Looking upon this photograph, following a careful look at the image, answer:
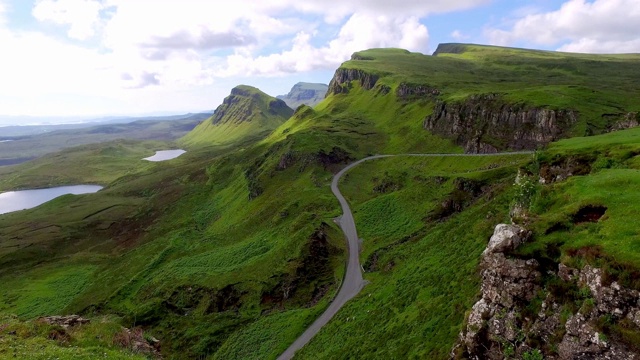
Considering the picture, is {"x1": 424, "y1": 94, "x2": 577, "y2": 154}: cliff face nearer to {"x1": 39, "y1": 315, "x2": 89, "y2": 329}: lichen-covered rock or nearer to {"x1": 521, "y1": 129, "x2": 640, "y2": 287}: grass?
{"x1": 521, "y1": 129, "x2": 640, "y2": 287}: grass

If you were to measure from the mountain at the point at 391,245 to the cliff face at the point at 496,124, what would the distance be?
53 cm

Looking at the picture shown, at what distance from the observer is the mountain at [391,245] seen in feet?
82.8

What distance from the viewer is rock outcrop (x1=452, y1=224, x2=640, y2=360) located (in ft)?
68.0

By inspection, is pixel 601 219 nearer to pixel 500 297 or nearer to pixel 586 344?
pixel 500 297

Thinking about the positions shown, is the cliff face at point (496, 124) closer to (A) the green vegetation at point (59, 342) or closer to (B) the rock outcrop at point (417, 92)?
(B) the rock outcrop at point (417, 92)

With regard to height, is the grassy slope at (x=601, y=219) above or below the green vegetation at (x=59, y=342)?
above

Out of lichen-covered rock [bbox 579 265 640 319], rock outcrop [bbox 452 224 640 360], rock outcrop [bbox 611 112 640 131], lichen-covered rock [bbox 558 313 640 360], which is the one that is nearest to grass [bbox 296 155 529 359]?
rock outcrop [bbox 452 224 640 360]

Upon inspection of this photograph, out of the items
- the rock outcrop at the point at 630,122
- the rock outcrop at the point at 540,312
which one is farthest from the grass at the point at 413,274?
the rock outcrop at the point at 630,122

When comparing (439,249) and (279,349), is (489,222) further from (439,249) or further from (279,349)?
(279,349)

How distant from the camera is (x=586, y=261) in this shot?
23.6 meters

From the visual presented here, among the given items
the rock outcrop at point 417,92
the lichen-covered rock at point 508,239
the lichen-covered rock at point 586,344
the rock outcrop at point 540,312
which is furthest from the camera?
the rock outcrop at point 417,92

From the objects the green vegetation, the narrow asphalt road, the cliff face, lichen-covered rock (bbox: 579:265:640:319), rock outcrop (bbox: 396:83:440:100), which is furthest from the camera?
rock outcrop (bbox: 396:83:440:100)

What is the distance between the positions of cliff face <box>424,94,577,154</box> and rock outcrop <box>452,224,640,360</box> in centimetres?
9248

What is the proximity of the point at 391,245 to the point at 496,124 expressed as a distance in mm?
72102
